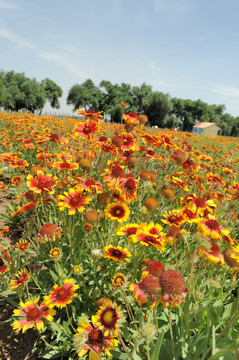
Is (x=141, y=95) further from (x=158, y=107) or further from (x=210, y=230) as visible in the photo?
(x=210, y=230)

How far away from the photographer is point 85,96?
57062mm

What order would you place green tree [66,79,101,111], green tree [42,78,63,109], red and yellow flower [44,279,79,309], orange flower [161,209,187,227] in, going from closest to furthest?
1. red and yellow flower [44,279,79,309]
2. orange flower [161,209,187,227]
3. green tree [66,79,101,111]
4. green tree [42,78,63,109]

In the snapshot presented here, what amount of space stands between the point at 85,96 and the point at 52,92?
48.8 ft

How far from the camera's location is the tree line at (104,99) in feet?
162

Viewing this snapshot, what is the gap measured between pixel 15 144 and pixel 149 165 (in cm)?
351

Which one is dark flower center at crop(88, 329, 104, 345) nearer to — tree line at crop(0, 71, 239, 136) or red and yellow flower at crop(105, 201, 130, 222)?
red and yellow flower at crop(105, 201, 130, 222)

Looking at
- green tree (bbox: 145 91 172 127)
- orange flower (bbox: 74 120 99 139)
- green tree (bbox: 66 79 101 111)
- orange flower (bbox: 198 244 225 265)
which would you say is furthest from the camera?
green tree (bbox: 66 79 101 111)

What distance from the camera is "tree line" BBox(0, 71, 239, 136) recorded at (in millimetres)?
49312

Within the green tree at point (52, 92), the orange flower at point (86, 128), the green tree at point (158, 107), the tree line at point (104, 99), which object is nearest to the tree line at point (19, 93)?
the tree line at point (104, 99)

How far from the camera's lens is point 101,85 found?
195 feet

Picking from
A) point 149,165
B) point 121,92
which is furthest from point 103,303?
point 121,92

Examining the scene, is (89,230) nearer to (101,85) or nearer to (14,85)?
(14,85)

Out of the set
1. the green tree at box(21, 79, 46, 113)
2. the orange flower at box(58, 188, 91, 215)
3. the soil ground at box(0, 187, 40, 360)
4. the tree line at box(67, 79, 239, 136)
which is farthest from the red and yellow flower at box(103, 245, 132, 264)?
the green tree at box(21, 79, 46, 113)

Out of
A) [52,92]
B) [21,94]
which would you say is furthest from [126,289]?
[52,92]
